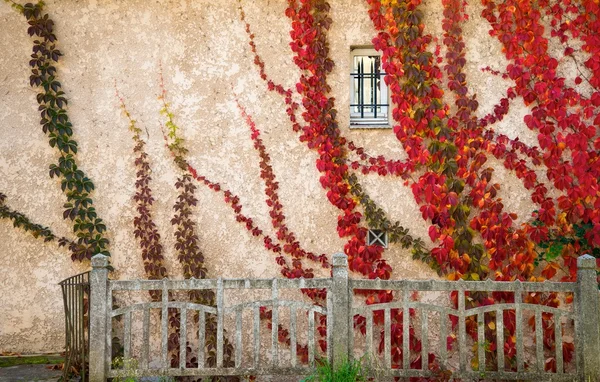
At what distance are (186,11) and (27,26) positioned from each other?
6.27 feet

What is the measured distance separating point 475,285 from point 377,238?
5.34 feet

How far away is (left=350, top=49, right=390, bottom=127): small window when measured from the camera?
23.6 ft

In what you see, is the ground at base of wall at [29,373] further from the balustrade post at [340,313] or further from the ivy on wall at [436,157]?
the balustrade post at [340,313]

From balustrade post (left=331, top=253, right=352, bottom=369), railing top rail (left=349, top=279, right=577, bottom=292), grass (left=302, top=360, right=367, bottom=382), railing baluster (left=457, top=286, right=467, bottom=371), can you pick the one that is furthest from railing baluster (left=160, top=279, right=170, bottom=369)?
railing baluster (left=457, top=286, right=467, bottom=371)

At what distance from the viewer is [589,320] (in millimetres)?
5309

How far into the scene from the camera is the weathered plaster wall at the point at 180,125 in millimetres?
6930

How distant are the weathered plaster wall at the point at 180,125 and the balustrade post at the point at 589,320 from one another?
1.93m

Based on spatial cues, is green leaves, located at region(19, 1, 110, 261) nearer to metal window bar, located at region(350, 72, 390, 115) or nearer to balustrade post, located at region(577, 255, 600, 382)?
metal window bar, located at region(350, 72, 390, 115)

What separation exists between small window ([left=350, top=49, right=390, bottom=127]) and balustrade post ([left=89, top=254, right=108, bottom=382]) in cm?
342

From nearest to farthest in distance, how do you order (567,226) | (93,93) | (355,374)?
(355,374) → (567,226) → (93,93)

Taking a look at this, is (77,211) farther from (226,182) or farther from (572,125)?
(572,125)

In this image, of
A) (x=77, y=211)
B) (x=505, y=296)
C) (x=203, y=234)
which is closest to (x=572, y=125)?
(x=505, y=296)

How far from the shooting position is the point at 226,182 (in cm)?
700

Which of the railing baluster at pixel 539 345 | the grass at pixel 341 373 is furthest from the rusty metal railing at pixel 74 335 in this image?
the railing baluster at pixel 539 345
